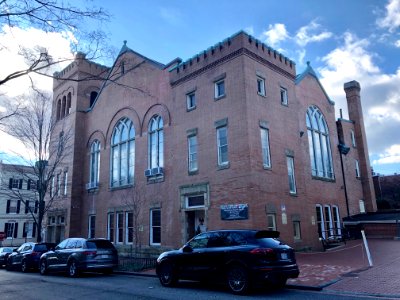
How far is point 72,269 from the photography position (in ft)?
51.5

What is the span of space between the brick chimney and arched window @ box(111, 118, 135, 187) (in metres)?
20.7

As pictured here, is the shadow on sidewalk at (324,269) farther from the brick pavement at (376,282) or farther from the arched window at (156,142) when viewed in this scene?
the arched window at (156,142)

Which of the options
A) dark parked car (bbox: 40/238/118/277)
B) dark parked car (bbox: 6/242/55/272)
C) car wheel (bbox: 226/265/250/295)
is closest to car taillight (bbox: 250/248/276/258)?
car wheel (bbox: 226/265/250/295)

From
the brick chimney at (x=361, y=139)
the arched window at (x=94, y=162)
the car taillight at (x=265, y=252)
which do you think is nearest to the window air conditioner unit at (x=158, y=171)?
the arched window at (x=94, y=162)

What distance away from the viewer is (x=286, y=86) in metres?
22.6

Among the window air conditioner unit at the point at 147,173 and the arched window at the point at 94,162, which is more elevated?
the arched window at the point at 94,162

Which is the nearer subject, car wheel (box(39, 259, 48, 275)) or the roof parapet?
car wheel (box(39, 259, 48, 275))

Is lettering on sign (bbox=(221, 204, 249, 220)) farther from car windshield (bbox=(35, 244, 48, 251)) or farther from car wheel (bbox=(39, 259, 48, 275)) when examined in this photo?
car windshield (bbox=(35, 244, 48, 251))

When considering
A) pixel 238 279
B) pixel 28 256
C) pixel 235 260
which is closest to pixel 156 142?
pixel 28 256

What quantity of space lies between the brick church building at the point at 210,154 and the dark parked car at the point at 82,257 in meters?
5.35

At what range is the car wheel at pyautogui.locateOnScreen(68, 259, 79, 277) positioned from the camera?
15500mm

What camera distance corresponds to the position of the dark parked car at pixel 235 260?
954 centimetres

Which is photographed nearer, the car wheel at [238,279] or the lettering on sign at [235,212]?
the car wheel at [238,279]

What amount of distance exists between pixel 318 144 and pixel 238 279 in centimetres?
1920
